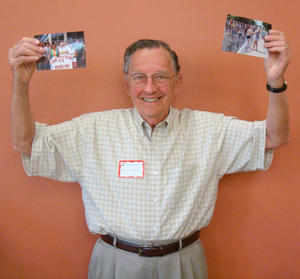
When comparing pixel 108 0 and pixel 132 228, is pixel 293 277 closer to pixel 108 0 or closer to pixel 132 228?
pixel 132 228

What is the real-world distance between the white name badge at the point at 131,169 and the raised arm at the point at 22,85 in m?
0.47

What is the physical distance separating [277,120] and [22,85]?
120cm

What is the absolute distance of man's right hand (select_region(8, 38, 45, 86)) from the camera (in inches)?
47.3

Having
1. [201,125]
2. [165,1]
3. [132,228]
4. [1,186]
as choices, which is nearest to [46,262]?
[1,186]

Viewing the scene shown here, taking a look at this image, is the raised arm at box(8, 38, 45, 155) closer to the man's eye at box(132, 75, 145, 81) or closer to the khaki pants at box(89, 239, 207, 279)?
the man's eye at box(132, 75, 145, 81)

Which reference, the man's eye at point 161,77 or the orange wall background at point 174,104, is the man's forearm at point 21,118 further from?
the man's eye at point 161,77

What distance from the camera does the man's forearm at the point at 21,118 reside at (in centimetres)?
123

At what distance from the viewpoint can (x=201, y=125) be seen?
1.48 m

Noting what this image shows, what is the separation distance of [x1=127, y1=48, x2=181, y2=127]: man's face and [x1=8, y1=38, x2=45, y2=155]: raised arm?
0.47 m

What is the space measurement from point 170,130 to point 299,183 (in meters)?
0.97

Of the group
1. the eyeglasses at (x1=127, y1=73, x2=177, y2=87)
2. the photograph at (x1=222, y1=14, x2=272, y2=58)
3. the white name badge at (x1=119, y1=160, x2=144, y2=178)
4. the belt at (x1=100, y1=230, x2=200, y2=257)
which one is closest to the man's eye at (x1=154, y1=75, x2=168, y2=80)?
the eyeglasses at (x1=127, y1=73, x2=177, y2=87)

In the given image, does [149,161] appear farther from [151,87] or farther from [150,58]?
[150,58]

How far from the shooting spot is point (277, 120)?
1302 mm

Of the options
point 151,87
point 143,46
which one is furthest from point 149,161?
point 143,46
